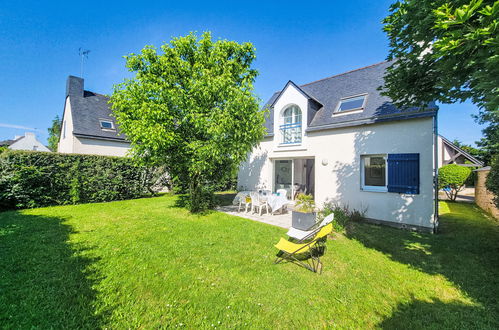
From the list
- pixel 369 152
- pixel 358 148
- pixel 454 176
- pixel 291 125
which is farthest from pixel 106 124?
pixel 454 176

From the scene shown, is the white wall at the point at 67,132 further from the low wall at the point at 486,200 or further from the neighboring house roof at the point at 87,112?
the low wall at the point at 486,200

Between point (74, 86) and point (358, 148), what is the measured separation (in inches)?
942

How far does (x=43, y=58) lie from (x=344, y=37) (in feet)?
65.2

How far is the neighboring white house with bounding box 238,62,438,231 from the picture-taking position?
24.7ft

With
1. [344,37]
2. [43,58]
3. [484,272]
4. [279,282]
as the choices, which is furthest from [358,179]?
[43,58]

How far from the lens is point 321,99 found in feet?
39.0

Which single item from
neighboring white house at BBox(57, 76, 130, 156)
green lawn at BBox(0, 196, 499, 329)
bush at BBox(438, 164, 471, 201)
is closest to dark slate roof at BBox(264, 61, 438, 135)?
green lawn at BBox(0, 196, 499, 329)

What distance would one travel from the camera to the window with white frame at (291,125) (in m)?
11.4

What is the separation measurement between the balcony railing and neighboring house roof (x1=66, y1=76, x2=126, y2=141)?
13636mm

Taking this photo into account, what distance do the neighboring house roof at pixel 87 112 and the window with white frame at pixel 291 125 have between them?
13629 millimetres

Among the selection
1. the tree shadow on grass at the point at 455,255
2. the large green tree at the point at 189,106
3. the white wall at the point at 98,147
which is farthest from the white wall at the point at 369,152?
the white wall at the point at 98,147

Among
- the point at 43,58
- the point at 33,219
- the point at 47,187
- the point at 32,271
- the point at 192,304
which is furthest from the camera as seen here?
the point at 43,58

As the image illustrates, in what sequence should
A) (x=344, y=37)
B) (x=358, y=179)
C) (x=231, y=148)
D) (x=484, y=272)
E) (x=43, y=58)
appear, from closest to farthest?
(x=484, y=272), (x=231, y=148), (x=358, y=179), (x=344, y=37), (x=43, y=58)

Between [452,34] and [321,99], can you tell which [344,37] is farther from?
[452,34]
